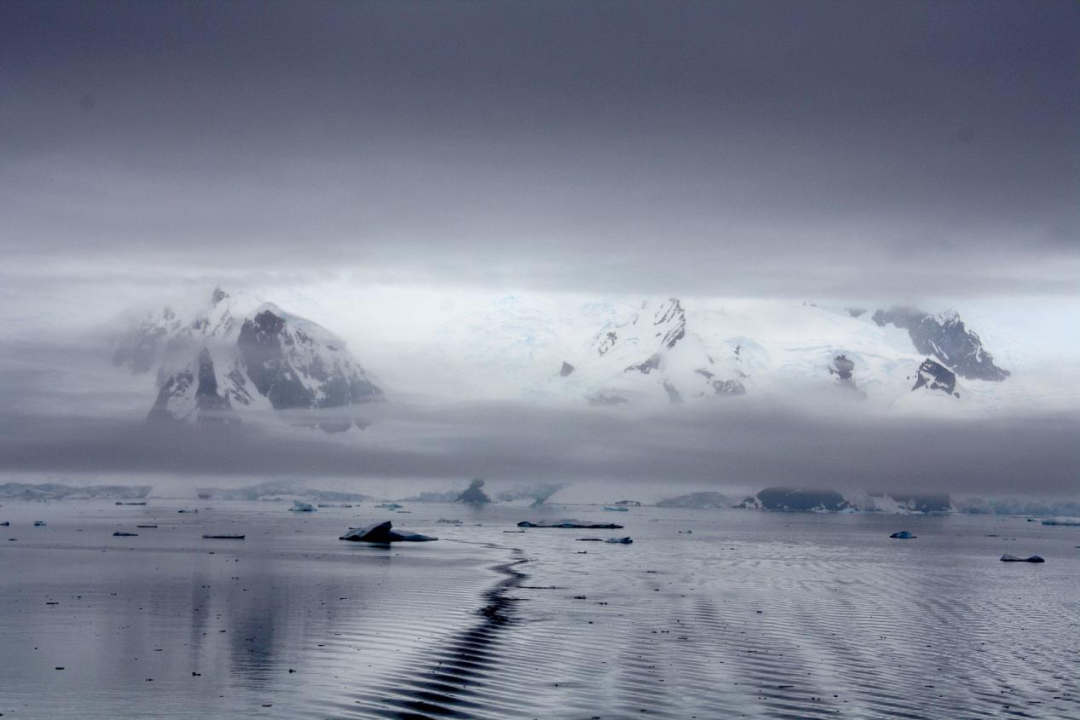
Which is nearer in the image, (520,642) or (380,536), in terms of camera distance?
(520,642)

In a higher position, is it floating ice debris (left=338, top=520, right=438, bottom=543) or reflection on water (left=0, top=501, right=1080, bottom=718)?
reflection on water (left=0, top=501, right=1080, bottom=718)

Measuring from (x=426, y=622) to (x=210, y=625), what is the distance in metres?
10.2

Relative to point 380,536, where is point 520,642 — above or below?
above

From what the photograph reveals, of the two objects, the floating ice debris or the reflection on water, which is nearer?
the reflection on water

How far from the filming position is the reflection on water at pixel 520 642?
3462cm

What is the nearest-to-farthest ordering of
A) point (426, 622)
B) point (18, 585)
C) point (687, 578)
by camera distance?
point (426, 622) < point (18, 585) < point (687, 578)

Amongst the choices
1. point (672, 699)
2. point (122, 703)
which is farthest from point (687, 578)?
point (122, 703)

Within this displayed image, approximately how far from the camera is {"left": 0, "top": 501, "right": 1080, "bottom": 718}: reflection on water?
34.6 meters

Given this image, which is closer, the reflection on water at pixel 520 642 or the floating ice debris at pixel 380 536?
the reflection on water at pixel 520 642

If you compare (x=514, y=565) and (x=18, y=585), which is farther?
(x=514, y=565)

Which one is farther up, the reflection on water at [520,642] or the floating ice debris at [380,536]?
the reflection on water at [520,642]

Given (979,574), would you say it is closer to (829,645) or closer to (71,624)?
(829,645)

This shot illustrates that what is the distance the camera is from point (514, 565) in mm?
99500

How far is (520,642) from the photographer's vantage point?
47344mm
